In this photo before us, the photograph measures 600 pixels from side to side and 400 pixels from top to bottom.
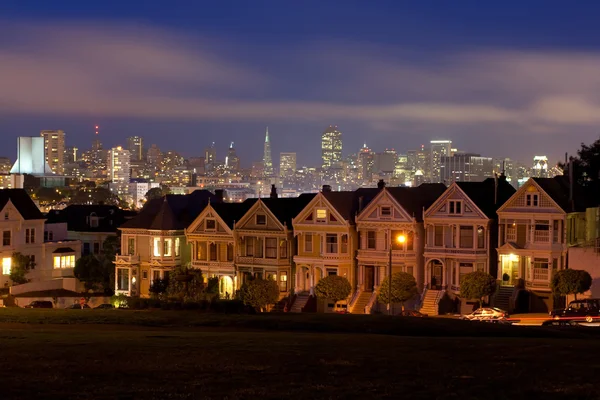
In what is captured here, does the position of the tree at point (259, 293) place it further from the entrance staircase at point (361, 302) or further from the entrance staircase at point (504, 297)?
the entrance staircase at point (504, 297)

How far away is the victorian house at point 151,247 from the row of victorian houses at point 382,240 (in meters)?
0.10

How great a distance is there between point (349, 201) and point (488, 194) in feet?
31.1

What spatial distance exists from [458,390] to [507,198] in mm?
42918

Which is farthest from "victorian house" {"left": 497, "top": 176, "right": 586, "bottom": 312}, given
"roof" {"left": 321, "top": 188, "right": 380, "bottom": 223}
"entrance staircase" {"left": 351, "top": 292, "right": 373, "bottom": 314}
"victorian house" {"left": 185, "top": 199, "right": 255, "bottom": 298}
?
"victorian house" {"left": 185, "top": 199, "right": 255, "bottom": 298}

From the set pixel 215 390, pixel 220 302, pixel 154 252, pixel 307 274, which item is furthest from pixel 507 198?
pixel 215 390

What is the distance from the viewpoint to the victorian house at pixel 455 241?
64.9m

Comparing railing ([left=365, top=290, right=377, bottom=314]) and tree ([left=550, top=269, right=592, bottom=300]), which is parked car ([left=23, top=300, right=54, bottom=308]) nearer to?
railing ([left=365, top=290, right=377, bottom=314])

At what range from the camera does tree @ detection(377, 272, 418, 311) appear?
63.8 m

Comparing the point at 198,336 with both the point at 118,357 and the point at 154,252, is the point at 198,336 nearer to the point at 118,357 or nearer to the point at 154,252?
the point at 118,357

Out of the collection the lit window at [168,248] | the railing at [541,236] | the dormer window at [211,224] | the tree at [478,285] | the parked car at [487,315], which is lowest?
the parked car at [487,315]

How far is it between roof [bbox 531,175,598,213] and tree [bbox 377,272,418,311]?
9.93 metres

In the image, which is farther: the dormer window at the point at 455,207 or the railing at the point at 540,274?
the dormer window at the point at 455,207

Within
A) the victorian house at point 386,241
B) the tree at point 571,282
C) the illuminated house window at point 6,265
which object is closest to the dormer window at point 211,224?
the victorian house at point 386,241

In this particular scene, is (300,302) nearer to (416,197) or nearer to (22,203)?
(416,197)
